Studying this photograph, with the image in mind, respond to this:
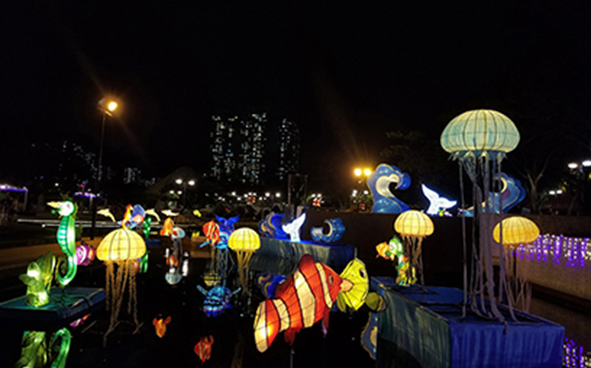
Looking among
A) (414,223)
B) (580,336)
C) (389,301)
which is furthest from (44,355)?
(580,336)

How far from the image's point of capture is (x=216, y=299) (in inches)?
348

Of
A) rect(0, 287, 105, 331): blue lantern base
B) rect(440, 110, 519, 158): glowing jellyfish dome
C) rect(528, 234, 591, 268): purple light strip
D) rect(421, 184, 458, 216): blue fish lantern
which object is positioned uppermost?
rect(440, 110, 519, 158): glowing jellyfish dome

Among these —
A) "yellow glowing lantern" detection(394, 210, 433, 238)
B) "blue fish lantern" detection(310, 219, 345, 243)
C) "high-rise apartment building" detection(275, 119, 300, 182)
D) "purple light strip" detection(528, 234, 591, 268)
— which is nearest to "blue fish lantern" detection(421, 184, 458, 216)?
"purple light strip" detection(528, 234, 591, 268)

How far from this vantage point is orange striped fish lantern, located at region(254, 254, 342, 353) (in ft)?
15.3

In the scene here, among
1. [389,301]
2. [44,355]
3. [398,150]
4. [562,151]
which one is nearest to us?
[44,355]

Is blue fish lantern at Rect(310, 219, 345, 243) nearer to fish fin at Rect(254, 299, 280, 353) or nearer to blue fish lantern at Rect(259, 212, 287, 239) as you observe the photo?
blue fish lantern at Rect(259, 212, 287, 239)

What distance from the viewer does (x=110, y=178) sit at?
115 feet

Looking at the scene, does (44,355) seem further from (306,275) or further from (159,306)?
(306,275)

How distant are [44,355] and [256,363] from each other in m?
2.99

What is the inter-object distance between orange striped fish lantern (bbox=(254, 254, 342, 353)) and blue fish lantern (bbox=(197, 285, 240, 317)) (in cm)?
332

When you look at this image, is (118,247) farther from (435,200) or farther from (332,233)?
(435,200)

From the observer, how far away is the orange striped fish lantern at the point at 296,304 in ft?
15.3

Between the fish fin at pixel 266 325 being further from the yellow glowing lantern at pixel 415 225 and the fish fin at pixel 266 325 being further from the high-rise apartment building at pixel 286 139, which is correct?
the high-rise apartment building at pixel 286 139

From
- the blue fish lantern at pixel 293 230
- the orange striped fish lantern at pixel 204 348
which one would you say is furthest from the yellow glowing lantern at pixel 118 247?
the blue fish lantern at pixel 293 230
